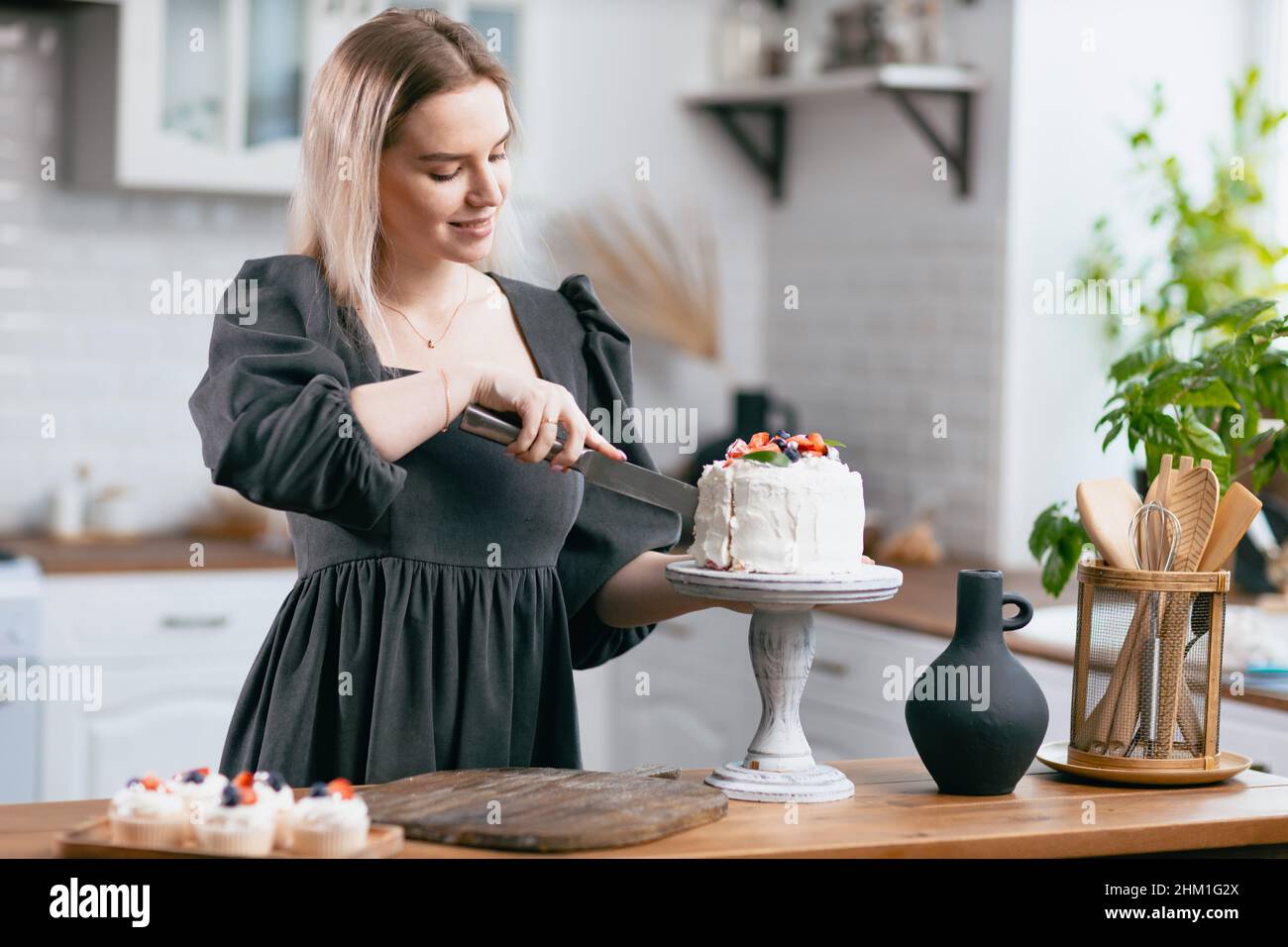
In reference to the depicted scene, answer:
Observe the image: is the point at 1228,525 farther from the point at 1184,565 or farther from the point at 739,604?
the point at 739,604

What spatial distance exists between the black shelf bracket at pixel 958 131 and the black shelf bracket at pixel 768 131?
658 mm

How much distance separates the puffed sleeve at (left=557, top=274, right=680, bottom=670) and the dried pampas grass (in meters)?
2.15

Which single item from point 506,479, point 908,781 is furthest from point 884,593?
point 506,479

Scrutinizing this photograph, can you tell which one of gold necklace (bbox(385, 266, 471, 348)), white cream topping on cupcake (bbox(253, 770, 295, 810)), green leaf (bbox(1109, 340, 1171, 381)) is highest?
gold necklace (bbox(385, 266, 471, 348))

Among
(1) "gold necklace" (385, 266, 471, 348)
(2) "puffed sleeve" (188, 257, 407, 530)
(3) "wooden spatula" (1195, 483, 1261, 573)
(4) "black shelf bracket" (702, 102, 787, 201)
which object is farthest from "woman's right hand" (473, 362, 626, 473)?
(4) "black shelf bracket" (702, 102, 787, 201)

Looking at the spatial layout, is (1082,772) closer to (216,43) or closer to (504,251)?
(504,251)

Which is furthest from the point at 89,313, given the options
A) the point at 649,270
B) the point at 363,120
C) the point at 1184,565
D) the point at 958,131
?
the point at 1184,565

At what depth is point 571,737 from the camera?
182 centimetres

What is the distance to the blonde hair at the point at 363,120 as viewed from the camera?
1.63m

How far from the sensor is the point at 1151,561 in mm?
A: 1648

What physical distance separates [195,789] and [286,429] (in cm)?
33

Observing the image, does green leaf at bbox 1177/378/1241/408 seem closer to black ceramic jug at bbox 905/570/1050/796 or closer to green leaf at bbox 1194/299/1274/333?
green leaf at bbox 1194/299/1274/333

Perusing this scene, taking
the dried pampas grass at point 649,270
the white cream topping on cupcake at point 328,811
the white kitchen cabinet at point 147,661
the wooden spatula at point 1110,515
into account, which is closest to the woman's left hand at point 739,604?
the wooden spatula at point 1110,515

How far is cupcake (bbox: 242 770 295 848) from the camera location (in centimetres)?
127
